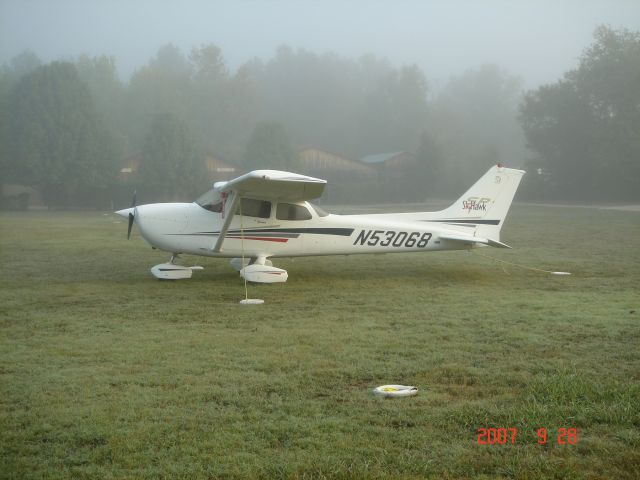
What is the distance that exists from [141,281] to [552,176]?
4467cm

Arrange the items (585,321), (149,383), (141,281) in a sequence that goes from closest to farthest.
Result: (149,383), (585,321), (141,281)

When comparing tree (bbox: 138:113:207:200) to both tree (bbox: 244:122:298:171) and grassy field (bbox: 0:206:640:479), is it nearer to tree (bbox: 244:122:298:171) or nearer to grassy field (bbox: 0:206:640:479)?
tree (bbox: 244:122:298:171)

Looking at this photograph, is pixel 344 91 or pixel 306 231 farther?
pixel 344 91

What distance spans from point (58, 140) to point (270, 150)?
48.7 feet

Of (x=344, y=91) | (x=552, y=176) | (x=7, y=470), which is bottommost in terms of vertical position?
(x=7, y=470)

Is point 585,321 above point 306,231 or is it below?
below

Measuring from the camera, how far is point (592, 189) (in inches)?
1914

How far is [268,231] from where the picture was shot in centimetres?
1134

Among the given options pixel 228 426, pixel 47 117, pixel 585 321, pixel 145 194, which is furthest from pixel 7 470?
pixel 47 117

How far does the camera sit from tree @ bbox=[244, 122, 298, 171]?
47.4 metres

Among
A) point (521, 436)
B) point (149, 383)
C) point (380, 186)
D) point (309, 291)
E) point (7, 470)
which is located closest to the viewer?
point (7, 470)

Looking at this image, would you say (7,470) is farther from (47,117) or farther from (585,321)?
(47,117)

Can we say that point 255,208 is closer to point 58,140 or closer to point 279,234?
point 279,234
